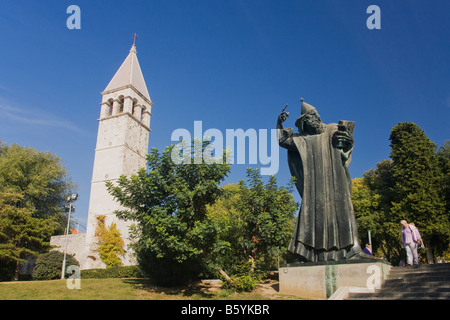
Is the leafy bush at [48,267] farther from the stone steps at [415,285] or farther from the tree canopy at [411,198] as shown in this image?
the tree canopy at [411,198]

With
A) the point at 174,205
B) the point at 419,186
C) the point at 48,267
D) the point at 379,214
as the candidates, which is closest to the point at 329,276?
the point at 174,205

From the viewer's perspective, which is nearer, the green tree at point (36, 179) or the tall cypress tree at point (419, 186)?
the tall cypress tree at point (419, 186)

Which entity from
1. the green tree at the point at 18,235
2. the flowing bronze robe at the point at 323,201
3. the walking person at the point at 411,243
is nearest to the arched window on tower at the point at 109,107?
the green tree at the point at 18,235

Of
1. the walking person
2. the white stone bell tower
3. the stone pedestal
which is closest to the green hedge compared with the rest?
the white stone bell tower

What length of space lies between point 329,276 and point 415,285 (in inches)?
72.9

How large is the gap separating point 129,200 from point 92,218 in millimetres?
29418

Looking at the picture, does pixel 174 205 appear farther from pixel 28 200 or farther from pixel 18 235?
pixel 28 200

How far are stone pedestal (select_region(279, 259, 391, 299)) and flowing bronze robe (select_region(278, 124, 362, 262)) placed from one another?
11.2 inches

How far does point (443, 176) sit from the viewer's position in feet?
79.1

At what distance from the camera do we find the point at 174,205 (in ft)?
35.0

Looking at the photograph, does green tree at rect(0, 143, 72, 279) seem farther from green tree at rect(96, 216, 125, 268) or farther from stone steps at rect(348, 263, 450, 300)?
stone steps at rect(348, 263, 450, 300)

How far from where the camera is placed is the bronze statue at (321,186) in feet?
26.7

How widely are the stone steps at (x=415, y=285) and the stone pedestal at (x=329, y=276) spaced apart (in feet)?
0.93
